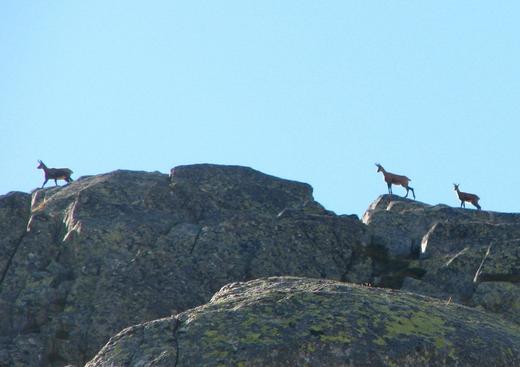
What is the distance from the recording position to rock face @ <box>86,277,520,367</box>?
16.4 metres

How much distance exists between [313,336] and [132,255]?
11263 millimetres

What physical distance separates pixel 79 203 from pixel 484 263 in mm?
11205

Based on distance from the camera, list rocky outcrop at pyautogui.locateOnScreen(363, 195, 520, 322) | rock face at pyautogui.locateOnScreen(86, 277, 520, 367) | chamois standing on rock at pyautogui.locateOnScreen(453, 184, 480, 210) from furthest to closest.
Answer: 1. chamois standing on rock at pyautogui.locateOnScreen(453, 184, 480, 210)
2. rocky outcrop at pyautogui.locateOnScreen(363, 195, 520, 322)
3. rock face at pyautogui.locateOnScreen(86, 277, 520, 367)

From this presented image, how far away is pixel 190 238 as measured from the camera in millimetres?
27453

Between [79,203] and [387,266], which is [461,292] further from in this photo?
[79,203]

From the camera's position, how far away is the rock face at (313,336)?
1636cm

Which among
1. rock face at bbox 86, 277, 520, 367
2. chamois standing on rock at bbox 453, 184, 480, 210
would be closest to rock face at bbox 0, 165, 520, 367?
rock face at bbox 86, 277, 520, 367

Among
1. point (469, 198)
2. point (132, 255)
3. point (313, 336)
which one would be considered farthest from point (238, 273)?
point (469, 198)

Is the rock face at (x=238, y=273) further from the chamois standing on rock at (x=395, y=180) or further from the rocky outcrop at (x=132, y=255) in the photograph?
the chamois standing on rock at (x=395, y=180)

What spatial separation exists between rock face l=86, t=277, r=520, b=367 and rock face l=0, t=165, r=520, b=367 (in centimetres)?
3

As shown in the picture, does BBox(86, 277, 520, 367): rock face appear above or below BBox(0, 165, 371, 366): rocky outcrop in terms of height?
below

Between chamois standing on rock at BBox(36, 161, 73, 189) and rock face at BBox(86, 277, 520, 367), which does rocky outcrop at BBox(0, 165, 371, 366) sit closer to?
rock face at BBox(86, 277, 520, 367)

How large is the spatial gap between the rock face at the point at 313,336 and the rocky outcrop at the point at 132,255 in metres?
6.98

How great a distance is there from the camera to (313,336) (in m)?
16.7
